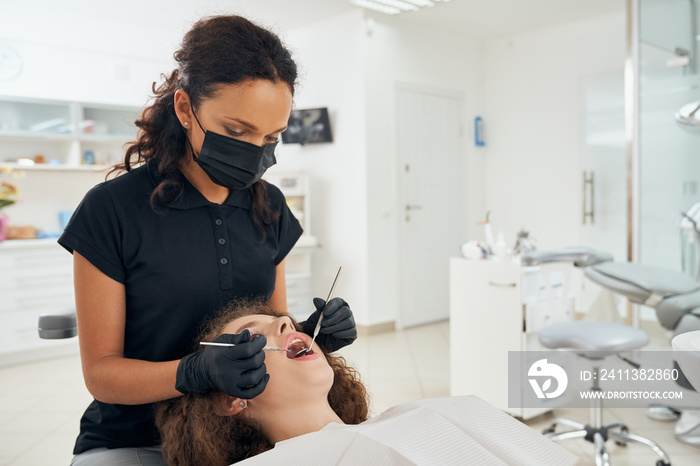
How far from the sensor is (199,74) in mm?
1174

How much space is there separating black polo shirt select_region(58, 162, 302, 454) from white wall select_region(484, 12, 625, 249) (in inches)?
173

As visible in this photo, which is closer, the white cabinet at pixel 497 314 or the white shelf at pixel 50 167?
the white cabinet at pixel 497 314

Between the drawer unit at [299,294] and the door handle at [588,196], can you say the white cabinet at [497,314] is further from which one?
the door handle at [588,196]

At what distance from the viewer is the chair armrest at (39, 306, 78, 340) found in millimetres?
1633

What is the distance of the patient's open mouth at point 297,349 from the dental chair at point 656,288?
5.34 ft

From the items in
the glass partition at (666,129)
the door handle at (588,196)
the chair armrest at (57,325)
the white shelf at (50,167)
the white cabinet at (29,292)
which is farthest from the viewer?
the door handle at (588,196)

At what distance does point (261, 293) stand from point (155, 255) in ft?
1.03

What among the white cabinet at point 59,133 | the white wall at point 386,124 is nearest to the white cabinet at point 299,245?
the white wall at point 386,124

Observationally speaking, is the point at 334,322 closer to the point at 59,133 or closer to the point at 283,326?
the point at 283,326

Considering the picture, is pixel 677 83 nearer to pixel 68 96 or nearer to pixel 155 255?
pixel 155 255

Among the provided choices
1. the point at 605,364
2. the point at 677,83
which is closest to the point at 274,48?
the point at 605,364

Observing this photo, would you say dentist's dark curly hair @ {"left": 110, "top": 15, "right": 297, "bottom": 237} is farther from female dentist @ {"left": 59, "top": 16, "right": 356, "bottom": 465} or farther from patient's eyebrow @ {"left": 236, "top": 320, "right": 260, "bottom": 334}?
patient's eyebrow @ {"left": 236, "top": 320, "right": 260, "bottom": 334}

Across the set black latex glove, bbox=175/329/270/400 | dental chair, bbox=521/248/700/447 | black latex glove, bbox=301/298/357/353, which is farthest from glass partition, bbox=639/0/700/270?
black latex glove, bbox=175/329/270/400

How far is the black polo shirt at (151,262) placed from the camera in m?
1.20
